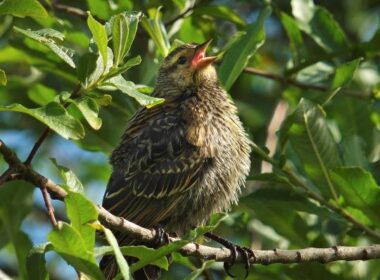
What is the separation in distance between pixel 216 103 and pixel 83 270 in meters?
2.21

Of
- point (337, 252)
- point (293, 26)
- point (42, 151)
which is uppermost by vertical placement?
point (293, 26)

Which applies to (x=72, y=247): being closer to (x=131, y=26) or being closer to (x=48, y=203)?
(x=48, y=203)

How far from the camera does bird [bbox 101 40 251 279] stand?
450cm

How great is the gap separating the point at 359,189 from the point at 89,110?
148 centimetres

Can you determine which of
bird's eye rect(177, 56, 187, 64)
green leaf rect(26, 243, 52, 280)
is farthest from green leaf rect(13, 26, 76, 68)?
bird's eye rect(177, 56, 187, 64)

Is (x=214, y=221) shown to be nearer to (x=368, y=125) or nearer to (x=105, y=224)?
(x=105, y=224)

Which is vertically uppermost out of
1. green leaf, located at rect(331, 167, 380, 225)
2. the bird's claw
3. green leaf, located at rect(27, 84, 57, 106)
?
green leaf, located at rect(27, 84, 57, 106)

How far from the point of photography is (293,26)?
16.7 feet

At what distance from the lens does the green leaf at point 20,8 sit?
300 cm

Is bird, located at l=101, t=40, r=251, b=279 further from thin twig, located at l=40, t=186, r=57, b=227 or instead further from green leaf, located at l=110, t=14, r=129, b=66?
thin twig, located at l=40, t=186, r=57, b=227

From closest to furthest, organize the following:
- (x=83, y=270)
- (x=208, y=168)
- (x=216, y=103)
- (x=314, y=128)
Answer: (x=83, y=270) → (x=314, y=128) → (x=208, y=168) → (x=216, y=103)

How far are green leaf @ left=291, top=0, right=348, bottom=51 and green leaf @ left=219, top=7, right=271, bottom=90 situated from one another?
1.53 feet

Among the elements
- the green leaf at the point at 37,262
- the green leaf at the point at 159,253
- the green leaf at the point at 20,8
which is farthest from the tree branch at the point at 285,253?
the green leaf at the point at 20,8

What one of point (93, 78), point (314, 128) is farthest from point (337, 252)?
point (93, 78)
